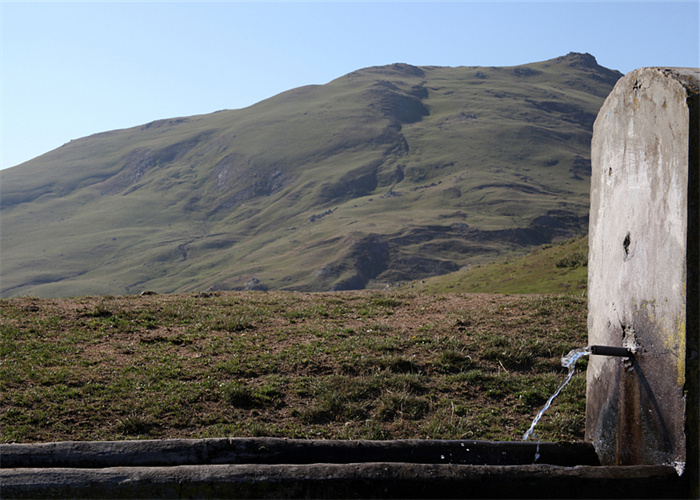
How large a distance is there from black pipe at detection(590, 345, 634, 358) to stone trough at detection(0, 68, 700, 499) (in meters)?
0.01

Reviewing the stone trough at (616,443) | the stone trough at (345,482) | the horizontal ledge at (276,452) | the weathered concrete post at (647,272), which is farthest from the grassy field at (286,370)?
the stone trough at (345,482)

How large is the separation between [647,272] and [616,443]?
1.62 meters

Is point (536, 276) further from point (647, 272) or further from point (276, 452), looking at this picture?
point (276, 452)

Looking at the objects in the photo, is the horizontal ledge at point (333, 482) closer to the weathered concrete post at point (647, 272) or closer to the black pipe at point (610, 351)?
the weathered concrete post at point (647, 272)

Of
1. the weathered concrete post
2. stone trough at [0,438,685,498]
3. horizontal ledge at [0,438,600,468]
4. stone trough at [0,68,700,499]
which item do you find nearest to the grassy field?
horizontal ledge at [0,438,600,468]

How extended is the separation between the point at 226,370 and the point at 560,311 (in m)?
6.97

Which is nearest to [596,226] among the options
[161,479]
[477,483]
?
[477,483]

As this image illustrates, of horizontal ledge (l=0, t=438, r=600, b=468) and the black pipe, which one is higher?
the black pipe

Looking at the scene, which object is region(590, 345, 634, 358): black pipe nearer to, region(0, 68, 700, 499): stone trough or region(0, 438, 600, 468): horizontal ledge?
region(0, 68, 700, 499): stone trough

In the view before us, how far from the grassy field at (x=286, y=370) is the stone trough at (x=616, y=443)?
1.86 m

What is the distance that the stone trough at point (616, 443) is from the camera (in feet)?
14.6

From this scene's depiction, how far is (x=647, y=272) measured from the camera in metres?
4.98

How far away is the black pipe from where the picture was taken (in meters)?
5.07

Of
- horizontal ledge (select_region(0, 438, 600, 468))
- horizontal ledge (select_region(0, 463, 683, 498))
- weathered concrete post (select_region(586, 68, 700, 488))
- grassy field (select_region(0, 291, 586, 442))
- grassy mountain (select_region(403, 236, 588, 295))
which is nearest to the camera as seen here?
weathered concrete post (select_region(586, 68, 700, 488))
